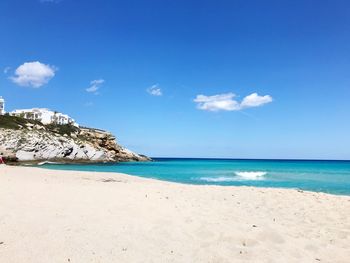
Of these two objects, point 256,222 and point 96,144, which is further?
point 96,144

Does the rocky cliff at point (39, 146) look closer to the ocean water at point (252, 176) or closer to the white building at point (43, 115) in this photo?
the ocean water at point (252, 176)

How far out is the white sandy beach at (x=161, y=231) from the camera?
21.5ft

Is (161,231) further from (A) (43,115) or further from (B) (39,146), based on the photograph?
(A) (43,115)

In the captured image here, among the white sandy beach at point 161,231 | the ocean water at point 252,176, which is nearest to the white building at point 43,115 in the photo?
the ocean water at point 252,176

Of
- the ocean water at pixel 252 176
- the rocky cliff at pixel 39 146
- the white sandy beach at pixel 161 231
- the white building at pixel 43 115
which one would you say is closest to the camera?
the white sandy beach at pixel 161 231

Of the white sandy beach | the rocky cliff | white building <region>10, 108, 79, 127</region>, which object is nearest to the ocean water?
the rocky cliff

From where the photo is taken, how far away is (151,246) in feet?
23.1

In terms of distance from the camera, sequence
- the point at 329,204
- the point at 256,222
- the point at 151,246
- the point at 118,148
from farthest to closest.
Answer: the point at 118,148 < the point at 329,204 < the point at 256,222 < the point at 151,246

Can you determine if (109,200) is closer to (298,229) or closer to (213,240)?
(213,240)

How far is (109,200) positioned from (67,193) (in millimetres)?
2319

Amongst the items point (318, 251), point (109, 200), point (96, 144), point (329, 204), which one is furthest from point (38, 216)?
point (96, 144)

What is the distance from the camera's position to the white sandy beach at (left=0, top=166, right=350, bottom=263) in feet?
21.5

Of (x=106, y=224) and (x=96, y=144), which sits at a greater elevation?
(x=96, y=144)

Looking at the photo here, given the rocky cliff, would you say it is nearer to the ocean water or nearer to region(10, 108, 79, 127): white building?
the ocean water
